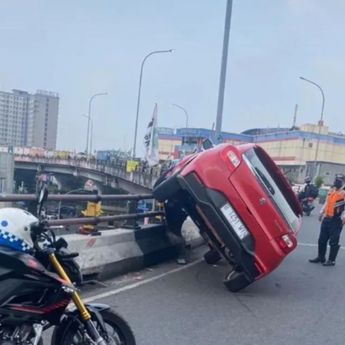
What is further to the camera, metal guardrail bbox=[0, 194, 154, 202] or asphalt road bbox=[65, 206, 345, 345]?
metal guardrail bbox=[0, 194, 154, 202]

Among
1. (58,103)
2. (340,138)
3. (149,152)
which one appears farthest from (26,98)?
(149,152)

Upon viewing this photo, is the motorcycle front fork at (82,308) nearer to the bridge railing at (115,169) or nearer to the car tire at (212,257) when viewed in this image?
the car tire at (212,257)

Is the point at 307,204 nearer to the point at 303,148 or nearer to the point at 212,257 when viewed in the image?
the point at 212,257

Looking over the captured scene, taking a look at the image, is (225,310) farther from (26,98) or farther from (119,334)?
(26,98)

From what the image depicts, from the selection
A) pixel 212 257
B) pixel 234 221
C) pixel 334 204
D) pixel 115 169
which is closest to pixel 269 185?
pixel 234 221

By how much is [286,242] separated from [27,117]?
89011 millimetres

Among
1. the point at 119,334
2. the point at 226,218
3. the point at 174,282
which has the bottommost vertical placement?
the point at 174,282

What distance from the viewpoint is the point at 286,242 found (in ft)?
21.0

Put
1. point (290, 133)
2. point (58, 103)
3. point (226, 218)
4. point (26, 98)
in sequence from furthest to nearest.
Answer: point (58, 103), point (26, 98), point (290, 133), point (226, 218)


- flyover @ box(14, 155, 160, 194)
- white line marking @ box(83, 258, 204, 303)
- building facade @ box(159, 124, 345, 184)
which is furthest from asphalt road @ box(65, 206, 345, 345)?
building facade @ box(159, 124, 345, 184)

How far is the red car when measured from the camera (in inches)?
245

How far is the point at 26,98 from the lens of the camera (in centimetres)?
8831

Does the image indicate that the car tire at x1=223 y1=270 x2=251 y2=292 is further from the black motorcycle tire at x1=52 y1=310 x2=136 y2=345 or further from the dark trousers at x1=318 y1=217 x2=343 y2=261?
the dark trousers at x1=318 y1=217 x2=343 y2=261

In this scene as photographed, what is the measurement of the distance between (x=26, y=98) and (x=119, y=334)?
8978 cm
